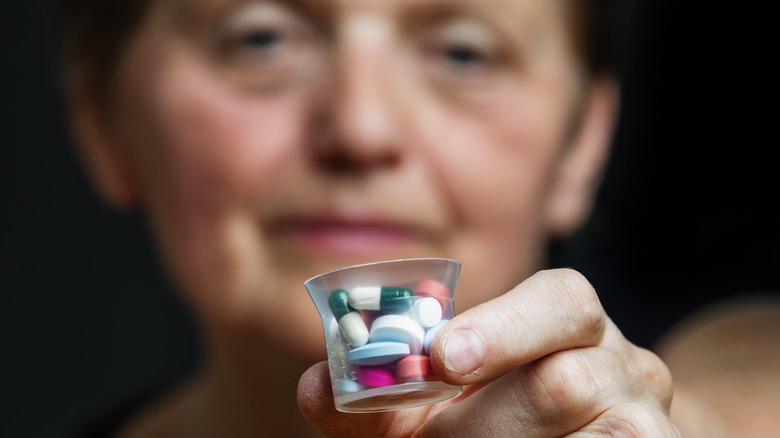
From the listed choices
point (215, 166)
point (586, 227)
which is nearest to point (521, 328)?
point (215, 166)

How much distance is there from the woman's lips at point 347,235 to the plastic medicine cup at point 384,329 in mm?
497

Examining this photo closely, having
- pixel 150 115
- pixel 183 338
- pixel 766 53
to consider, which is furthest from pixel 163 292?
pixel 766 53

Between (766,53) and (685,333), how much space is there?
75cm

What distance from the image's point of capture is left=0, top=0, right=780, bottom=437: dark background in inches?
79.3

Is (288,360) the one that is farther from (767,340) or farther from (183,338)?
(183,338)

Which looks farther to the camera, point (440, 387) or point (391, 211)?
point (391, 211)

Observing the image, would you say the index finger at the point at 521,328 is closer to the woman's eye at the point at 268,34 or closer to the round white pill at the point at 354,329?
the round white pill at the point at 354,329

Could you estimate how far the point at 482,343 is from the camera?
22.9 inches

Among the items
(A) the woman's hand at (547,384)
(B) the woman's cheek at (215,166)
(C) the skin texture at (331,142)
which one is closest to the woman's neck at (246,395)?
(C) the skin texture at (331,142)

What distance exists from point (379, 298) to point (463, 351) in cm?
7

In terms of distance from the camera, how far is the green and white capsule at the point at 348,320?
583 millimetres

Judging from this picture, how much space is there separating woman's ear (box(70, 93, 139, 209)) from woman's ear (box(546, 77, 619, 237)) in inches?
30.1

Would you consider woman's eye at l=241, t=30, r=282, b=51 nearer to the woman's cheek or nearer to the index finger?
the woman's cheek

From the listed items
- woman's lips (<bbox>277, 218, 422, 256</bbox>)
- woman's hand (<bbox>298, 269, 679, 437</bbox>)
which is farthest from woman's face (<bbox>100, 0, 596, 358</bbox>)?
woman's hand (<bbox>298, 269, 679, 437</bbox>)
